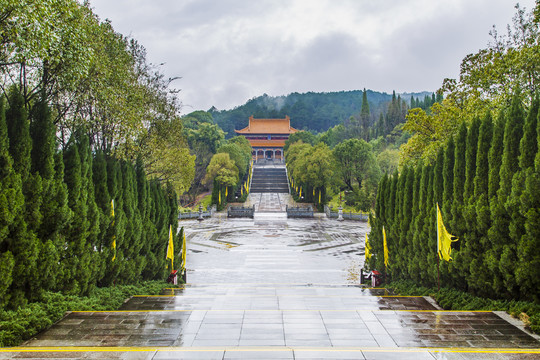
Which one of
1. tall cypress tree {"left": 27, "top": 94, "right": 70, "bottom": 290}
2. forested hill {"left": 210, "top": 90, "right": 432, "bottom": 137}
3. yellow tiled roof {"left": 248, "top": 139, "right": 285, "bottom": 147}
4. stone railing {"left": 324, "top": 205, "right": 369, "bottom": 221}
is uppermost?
forested hill {"left": 210, "top": 90, "right": 432, "bottom": 137}

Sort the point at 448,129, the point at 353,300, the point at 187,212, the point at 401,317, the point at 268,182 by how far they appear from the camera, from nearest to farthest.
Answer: the point at 401,317 < the point at 353,300 < the point at 448,129 < the point at 187,212 < the point at 268,182

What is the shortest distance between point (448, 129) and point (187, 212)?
2210cm

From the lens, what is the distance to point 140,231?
1032 cm

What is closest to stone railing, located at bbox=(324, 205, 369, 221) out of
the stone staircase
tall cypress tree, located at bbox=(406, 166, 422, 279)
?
the stone staircase

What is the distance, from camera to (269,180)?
179ft

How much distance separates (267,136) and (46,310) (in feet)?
229

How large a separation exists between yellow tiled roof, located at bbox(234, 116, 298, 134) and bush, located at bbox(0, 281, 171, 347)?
6694 centimetres

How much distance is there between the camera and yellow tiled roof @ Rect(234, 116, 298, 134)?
246 feet

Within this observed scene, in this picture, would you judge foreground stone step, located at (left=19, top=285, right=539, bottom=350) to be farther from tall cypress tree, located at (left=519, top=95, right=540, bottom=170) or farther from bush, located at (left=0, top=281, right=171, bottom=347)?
tall cypress tree, located at (left=519, top=95, right=540, bottom=170)

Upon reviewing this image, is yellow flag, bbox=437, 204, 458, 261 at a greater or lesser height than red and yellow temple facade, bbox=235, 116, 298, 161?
lesser

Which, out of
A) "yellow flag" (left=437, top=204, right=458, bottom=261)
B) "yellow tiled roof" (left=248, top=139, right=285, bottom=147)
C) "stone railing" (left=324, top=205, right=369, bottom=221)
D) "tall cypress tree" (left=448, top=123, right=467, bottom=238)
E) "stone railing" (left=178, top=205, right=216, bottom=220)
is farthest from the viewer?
"yellow tiled roof" (left=248, top=139, right=285, bottom=147)

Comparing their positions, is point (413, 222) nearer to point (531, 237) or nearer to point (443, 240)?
point (443, 240)

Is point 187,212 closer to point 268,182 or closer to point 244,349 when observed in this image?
point 268,182

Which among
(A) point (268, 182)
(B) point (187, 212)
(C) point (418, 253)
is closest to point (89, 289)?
(C) point (418, 253)
